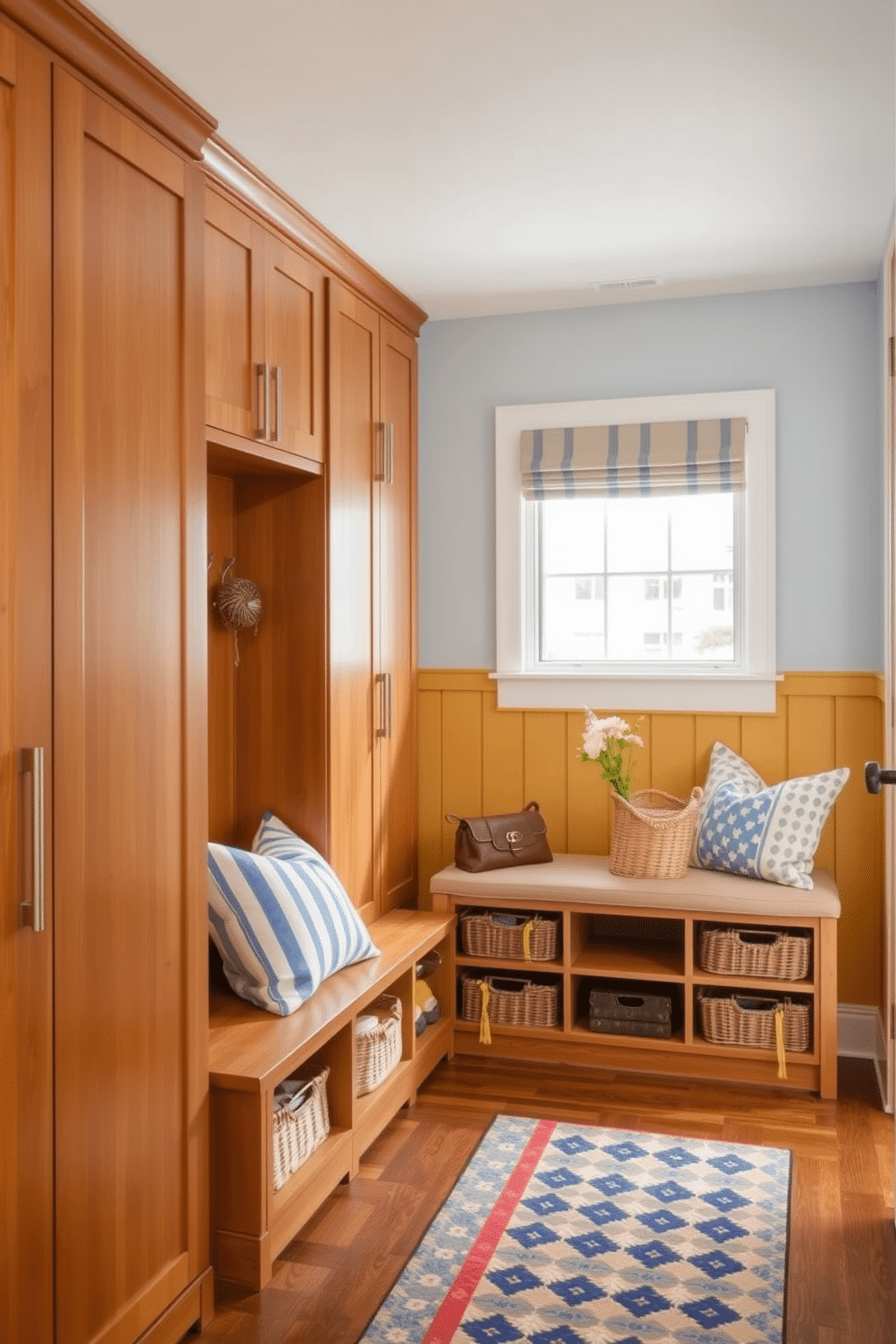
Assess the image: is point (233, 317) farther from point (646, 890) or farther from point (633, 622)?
point (646, 890)

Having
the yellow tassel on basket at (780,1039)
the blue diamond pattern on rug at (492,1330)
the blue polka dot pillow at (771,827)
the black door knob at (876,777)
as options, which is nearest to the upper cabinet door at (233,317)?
the black door knob at (876,777)

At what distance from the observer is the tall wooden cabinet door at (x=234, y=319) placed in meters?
2.73

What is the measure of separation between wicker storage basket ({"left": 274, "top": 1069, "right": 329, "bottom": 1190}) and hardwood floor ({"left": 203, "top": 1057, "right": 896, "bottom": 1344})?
7.1 inches

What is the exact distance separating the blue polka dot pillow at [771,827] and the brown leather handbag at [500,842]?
0.55 metres

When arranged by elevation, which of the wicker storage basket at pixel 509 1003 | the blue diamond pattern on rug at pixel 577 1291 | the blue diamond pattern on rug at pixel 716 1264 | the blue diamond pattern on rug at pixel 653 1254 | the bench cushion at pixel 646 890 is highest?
the bench cushion at pixel 646 890

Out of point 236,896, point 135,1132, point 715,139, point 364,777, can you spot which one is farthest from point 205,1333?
point 715,139

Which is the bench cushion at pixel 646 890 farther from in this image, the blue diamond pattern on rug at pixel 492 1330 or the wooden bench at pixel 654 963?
the blue diamond pattern on rug at pixel 492 1330

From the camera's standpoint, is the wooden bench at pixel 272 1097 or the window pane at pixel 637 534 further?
the window pane at pixel 637 534

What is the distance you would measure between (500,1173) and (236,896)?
1002 millimetres

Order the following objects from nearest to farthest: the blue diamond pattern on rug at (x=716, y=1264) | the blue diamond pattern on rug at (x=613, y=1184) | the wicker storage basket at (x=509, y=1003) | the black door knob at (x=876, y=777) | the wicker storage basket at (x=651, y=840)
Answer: the black door knob at (x=876, y=777) → the blue diamond pattern on rug at (x=716, y=1264) → the blue diamond pattern on rug at (x=613, y=1184) → the wicker storage basket at (x=651, y=840) → the wicker storage basket at (x=509, y=1003)

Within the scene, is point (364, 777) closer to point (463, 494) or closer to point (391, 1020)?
point (391, 1020)

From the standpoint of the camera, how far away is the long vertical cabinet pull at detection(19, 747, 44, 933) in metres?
1.80

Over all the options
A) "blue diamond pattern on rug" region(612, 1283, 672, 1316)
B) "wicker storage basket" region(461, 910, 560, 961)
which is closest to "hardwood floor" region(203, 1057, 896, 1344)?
"blue diamond pattern on rug" region(612, 1283, 672, 1316)

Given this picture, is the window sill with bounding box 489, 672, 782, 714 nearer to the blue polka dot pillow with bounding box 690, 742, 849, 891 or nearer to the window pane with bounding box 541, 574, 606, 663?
the window pane with bounding box 541, 574, 606, 663
